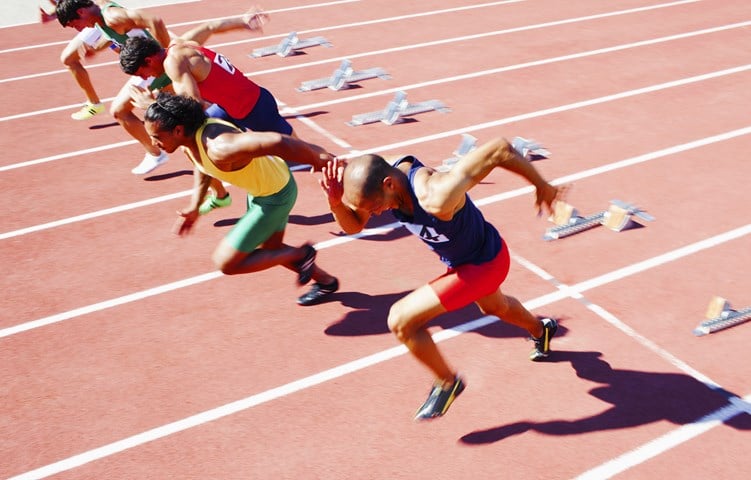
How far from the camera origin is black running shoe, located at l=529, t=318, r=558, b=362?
5.38 metres

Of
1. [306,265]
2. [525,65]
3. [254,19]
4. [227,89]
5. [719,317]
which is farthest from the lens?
[525,65]

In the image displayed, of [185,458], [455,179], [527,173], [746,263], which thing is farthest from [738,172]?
[185,458]

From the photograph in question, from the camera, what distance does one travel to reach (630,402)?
5.09 m

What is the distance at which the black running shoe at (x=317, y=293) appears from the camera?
6.27 m

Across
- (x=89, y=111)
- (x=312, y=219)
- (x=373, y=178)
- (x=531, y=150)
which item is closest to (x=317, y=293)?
(x=312, y=219)

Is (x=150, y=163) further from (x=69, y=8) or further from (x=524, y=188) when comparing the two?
(x=524, y=188)

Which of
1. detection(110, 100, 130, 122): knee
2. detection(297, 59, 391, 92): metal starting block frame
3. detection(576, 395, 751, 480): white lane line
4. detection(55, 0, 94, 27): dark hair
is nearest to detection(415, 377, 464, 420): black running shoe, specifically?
detection(576, 395, 751, 480): white lane line

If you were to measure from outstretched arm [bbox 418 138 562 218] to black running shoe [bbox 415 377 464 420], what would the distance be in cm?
125

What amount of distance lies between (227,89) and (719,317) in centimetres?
460

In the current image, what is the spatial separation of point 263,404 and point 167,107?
7.11ft

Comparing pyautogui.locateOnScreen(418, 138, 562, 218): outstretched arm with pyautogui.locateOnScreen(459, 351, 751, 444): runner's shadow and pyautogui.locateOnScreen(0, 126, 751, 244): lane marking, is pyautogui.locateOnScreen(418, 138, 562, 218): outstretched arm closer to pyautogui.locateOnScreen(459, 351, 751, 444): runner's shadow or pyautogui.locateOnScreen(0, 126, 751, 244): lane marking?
pyautogui.locateOnScreen(459, 351, 751, 444): runner's shadow

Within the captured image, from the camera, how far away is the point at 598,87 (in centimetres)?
1045

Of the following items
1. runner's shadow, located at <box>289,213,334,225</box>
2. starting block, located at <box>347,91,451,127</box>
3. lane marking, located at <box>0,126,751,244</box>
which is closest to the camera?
runner's shadow, located at <box>289,213,334,225</box>

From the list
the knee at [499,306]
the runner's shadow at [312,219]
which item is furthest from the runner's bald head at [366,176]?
the runner's shadow at [312,219]
